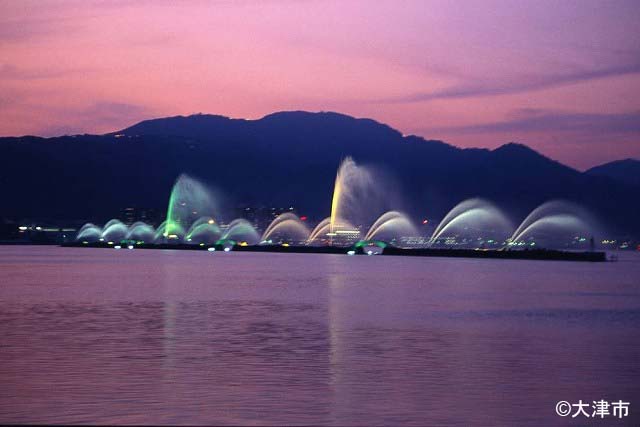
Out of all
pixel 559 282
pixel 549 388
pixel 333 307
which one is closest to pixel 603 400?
pixel 549 388

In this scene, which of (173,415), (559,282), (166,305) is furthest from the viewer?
(559,282)

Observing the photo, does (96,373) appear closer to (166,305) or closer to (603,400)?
(603,400)

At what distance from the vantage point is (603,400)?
18.1 metres

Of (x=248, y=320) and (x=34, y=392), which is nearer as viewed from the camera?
(x=34, y=392)

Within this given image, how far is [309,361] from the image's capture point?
75.7 feet

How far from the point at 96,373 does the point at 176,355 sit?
3.59 metres

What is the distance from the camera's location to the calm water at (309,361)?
16.7m

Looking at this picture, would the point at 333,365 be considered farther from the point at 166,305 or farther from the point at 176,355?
the point at 166,305

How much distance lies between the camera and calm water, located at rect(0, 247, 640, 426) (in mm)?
16688

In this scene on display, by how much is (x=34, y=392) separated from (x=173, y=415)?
335cm

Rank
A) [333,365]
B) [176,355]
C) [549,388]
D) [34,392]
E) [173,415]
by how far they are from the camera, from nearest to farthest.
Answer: [173,415], [34,392], [549,388], [333,365], [176,355]

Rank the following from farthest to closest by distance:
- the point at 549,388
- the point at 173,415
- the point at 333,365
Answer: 1. the point at 333,365
2. the point at 549,388
3. the point at 173,415

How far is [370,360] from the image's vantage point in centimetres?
2336

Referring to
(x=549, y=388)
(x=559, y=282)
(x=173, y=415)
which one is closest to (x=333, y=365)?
(x=549, y=388)
